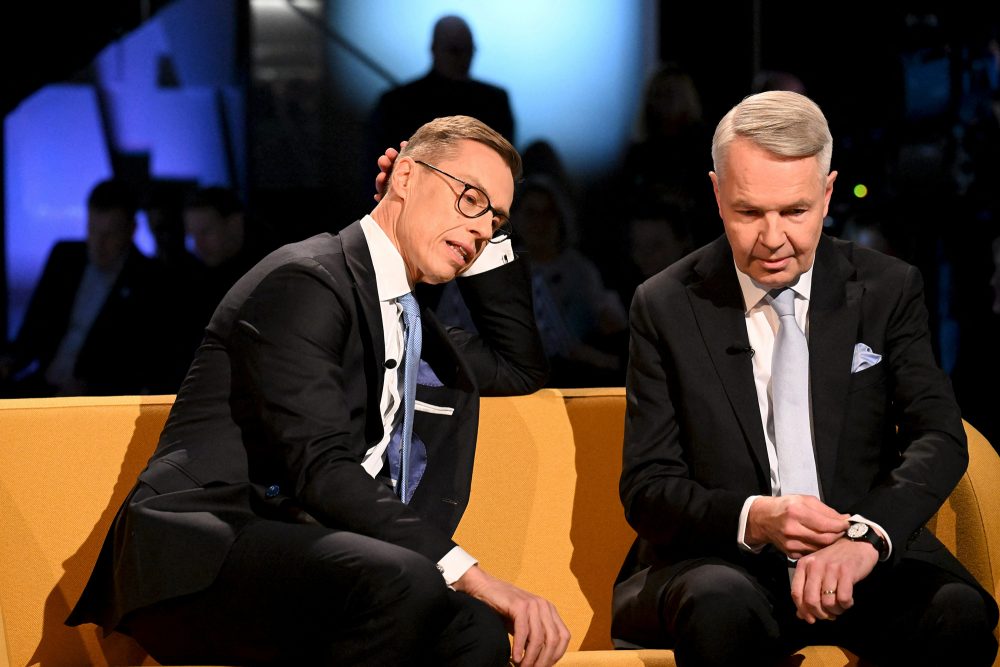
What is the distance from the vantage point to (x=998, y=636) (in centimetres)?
243

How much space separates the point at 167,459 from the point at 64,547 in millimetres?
485

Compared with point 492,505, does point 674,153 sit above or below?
above

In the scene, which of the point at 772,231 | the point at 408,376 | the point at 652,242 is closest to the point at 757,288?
the point at 772,231

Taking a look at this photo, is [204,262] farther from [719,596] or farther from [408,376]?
[719,596]

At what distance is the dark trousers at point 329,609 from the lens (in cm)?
204

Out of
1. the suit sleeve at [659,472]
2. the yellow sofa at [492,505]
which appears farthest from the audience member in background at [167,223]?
the suit sleeve at [659,472]

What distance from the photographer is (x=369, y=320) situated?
7.73 feet

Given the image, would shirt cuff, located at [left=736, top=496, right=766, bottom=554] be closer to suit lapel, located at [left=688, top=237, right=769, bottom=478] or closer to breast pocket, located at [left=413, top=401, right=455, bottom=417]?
suit lapel, located at [left=688, top=237, right=769, bottom=478]

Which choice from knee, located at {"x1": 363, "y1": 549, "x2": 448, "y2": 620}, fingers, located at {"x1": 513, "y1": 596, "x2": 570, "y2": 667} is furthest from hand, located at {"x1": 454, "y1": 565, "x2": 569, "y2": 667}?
knee, located at {"x1": 363, "y1": 549, "x2": 448, "y2": 620}

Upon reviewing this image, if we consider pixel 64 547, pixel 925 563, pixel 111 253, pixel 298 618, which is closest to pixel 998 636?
pixel 925 563

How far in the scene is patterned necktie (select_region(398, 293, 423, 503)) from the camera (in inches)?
95.7

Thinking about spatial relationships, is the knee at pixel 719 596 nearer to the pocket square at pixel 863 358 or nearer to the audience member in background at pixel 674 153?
the pocket square at pixel 863 358

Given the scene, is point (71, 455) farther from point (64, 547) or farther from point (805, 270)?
point (805, 270)

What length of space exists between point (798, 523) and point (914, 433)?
14.5 inches
